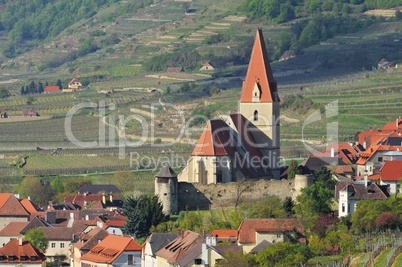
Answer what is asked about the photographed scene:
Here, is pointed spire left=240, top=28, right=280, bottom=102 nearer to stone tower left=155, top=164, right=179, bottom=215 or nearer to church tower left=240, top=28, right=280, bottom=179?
church tower left=240, top=28, right=280, bottom=179

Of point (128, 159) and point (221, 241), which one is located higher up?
Answer: point (128, 159)

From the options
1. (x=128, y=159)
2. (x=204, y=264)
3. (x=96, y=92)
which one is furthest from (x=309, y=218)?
(x=96, y=92)

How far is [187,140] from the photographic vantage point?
11031 cm

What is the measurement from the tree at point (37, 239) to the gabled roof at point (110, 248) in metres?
5.43

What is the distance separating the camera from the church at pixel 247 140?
244 feet

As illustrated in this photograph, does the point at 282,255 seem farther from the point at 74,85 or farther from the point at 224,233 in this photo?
the point at 74,85

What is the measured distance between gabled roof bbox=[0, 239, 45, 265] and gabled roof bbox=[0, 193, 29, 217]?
1079cm

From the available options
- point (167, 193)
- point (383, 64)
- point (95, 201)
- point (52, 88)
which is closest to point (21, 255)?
point (167, 193)

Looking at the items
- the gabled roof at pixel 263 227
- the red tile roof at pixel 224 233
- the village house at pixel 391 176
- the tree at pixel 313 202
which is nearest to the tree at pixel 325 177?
the village house at pixel 391 176

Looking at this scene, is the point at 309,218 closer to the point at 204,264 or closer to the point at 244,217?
the point at 244,217

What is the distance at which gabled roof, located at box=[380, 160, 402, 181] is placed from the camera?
68938 mm

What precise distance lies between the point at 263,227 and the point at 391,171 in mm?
10103

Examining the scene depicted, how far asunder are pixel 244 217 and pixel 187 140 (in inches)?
1671

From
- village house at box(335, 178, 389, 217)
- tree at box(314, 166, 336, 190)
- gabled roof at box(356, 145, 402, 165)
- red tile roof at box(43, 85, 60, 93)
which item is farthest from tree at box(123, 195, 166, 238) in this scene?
red tile roof at box(43, 85, 60, 93)
